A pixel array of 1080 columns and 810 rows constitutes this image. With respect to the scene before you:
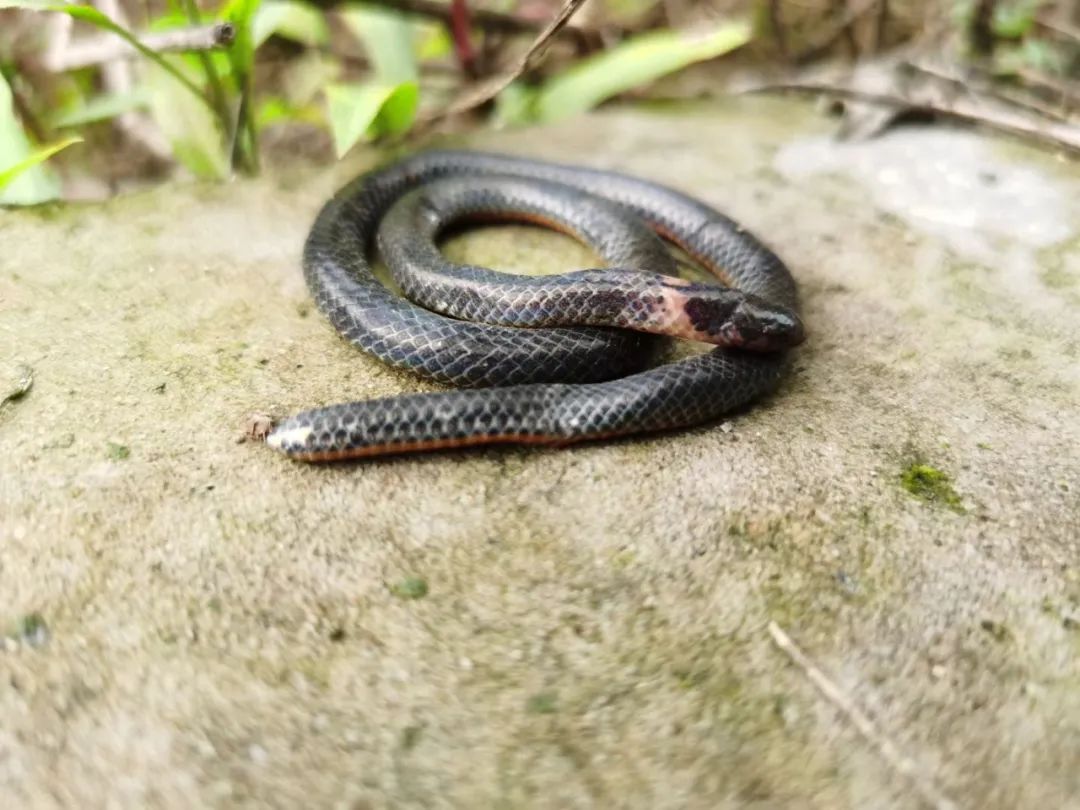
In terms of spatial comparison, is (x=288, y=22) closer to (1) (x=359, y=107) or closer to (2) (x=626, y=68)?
(1) (x=359, y=107)

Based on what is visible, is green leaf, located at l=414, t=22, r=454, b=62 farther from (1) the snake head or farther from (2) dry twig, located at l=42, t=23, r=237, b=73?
(1) the snake head

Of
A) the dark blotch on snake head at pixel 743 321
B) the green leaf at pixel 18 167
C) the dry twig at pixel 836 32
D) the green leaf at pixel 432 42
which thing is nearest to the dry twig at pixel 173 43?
the green leaf at pixel 18 167

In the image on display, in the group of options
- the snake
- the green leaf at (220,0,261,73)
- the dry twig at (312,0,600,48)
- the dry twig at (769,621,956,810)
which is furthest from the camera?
the dry twig at (312,0,600,48)

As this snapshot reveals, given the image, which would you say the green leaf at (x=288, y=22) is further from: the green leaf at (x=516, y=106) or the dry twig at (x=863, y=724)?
the dry twig at (x=863, y=724)

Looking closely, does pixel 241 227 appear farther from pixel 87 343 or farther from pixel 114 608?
pixel 114 608

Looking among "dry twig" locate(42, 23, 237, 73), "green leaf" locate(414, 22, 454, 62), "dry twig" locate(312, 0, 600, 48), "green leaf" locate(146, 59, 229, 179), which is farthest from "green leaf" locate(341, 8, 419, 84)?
"dry twig" locate(42, 23, 237, 73)
